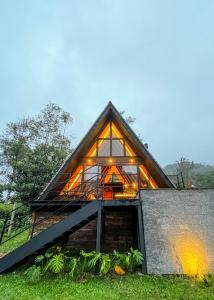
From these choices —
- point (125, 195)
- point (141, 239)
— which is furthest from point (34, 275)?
point (125, 195)

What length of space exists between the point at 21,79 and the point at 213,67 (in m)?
109

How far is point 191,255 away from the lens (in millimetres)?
6270

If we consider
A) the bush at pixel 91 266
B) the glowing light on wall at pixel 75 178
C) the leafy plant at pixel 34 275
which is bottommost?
the leafy plant at pixel 34 275

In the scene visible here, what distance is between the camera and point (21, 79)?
442ft

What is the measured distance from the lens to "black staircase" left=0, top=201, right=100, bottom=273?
6.21 meters

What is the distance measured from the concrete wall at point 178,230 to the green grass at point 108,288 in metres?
0.50

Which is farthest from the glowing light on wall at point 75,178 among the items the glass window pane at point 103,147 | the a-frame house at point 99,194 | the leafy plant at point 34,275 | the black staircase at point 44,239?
the leafy plant at point 34,275

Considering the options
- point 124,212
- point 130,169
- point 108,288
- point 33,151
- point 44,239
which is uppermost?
point 33,151

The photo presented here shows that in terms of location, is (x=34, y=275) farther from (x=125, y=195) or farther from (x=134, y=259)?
(x=125, y=195)

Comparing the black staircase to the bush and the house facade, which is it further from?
the bush

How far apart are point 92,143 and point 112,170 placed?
1.70 meters

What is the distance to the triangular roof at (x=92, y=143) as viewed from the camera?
30.6 feet

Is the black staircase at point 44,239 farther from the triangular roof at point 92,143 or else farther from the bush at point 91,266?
the triangular roof at point 92,143

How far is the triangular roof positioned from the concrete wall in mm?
1774
